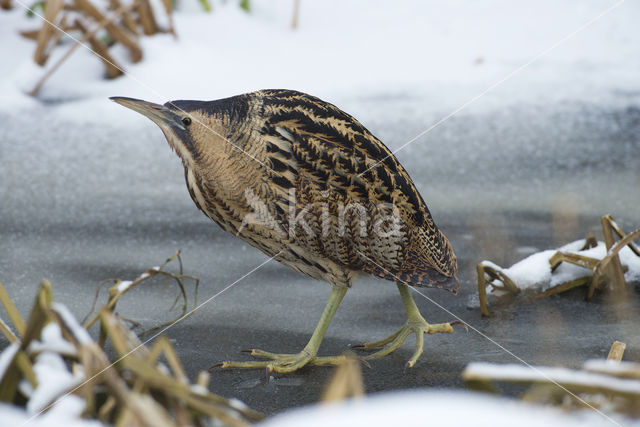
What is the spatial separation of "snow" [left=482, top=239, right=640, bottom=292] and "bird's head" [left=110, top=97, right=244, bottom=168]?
2.79ft

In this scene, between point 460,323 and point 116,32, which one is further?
point 116,32

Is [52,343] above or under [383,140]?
under

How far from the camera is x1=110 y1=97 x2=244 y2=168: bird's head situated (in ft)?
5.98

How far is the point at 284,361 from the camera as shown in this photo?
177 cm

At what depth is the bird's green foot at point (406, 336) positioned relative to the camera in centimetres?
181

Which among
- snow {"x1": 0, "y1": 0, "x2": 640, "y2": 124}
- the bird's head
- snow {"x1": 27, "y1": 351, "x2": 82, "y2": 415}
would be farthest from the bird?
snow {"x1": 0, "y1": 0, "x2": 640, "y2": 124}

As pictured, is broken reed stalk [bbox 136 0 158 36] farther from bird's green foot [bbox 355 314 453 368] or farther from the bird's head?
bird's green foot [bbox 355 314 453 368]

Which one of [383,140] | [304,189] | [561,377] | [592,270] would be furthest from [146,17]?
[561,377]

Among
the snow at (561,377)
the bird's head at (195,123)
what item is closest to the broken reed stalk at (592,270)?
the bird's head at (195,123)

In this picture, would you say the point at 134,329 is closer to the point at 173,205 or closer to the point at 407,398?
the point at 173,205

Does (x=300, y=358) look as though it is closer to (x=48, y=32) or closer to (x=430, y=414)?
A: (x=430, y=414)

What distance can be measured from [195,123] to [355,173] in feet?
1.35

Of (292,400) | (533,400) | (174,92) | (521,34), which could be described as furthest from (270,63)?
(533,400)

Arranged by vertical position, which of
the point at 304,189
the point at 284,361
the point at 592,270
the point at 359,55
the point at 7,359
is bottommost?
the point at 284,361
